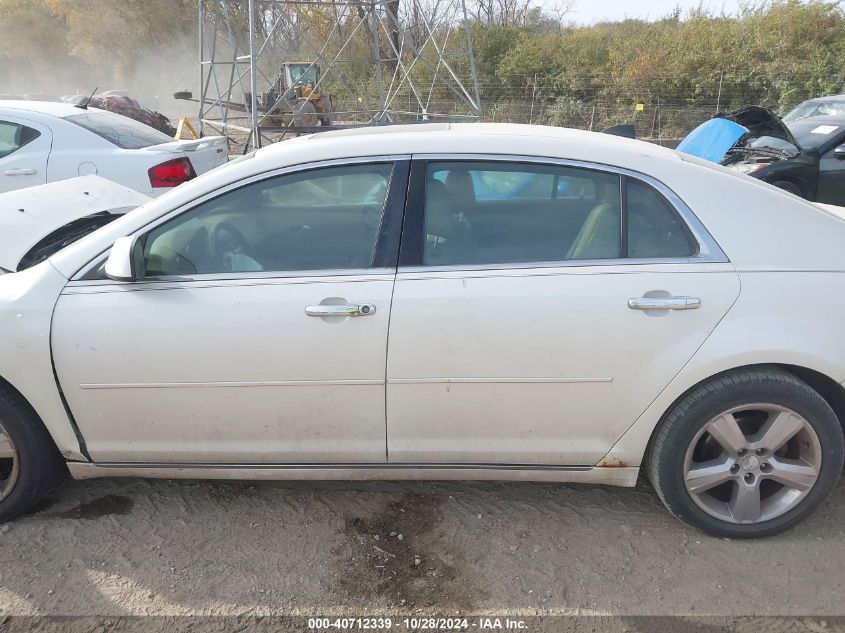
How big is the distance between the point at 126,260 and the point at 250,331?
0.54 metres

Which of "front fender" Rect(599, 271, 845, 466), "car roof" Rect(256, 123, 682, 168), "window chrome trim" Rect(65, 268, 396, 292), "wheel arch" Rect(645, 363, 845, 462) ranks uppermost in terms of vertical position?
"car roof" Rect(256, 123, 682, 168)

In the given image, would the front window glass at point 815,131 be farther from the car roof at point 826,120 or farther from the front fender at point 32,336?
the front fender at point 32,336

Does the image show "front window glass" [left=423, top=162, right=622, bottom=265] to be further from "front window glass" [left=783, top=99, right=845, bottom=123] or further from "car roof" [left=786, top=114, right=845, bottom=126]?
"front window glass" [left=783, top=99, right=845, bottom=123]

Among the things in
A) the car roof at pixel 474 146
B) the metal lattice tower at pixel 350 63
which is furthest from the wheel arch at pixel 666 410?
the metal lattice tower at pixel 350 63

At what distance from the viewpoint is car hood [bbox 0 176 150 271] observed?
3119mm

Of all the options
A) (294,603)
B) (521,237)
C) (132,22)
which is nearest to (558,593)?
(294,603)

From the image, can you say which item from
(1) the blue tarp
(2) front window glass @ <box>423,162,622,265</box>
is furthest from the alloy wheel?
(1) the blue tarp

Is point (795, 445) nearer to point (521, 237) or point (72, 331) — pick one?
point (521, 237)

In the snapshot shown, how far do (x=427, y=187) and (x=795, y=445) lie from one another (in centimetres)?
179

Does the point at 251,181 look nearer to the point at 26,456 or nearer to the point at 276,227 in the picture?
the point at 276,227

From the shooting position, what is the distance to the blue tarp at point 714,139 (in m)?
5.23

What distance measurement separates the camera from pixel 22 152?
5.96 m

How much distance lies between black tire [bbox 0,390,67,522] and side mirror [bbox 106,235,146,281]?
68 cm

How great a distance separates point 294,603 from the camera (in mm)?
2467
